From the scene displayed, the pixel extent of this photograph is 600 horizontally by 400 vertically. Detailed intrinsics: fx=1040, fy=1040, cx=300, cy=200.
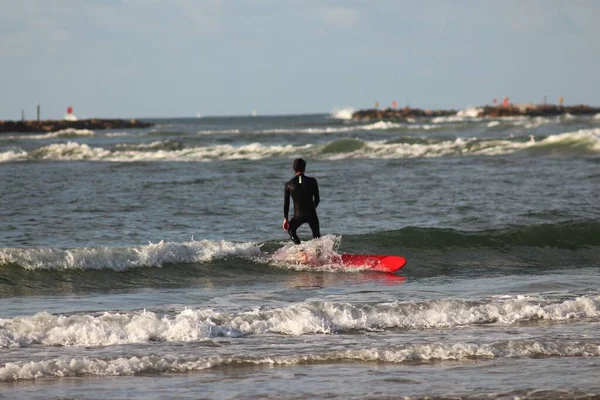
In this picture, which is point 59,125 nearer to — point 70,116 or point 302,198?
point 70,116

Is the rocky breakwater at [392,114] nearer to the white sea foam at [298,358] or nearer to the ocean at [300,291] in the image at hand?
the ocean at [300,291]

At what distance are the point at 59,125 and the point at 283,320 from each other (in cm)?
8597

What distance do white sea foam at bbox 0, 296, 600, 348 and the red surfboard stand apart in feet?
10.3

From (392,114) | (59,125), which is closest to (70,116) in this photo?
(59,125)

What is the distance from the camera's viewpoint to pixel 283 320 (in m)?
10.8

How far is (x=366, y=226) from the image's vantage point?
61.9 ft

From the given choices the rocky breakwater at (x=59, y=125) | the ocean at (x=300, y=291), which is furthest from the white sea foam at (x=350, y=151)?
the rocky breakwater at (x=59, y=125)

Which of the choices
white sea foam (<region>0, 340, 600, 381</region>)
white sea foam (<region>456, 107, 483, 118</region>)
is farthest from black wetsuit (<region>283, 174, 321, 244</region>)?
white sea foam (<region>456, 107, 483, 118</region>)

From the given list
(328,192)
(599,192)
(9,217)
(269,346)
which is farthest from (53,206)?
(269,346)

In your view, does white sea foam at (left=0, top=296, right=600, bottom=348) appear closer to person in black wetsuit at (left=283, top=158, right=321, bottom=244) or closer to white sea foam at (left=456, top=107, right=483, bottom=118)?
person in black wetsuit at (left=283, top=158, right=321, bottom=244)

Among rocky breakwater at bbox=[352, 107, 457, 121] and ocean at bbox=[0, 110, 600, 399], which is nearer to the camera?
ocean at bbox=[0, 110, 600, 399]

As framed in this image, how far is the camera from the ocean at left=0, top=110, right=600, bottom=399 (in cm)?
870

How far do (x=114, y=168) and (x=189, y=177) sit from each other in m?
5.71

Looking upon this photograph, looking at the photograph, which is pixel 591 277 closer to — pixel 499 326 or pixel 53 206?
pixel 499 326
